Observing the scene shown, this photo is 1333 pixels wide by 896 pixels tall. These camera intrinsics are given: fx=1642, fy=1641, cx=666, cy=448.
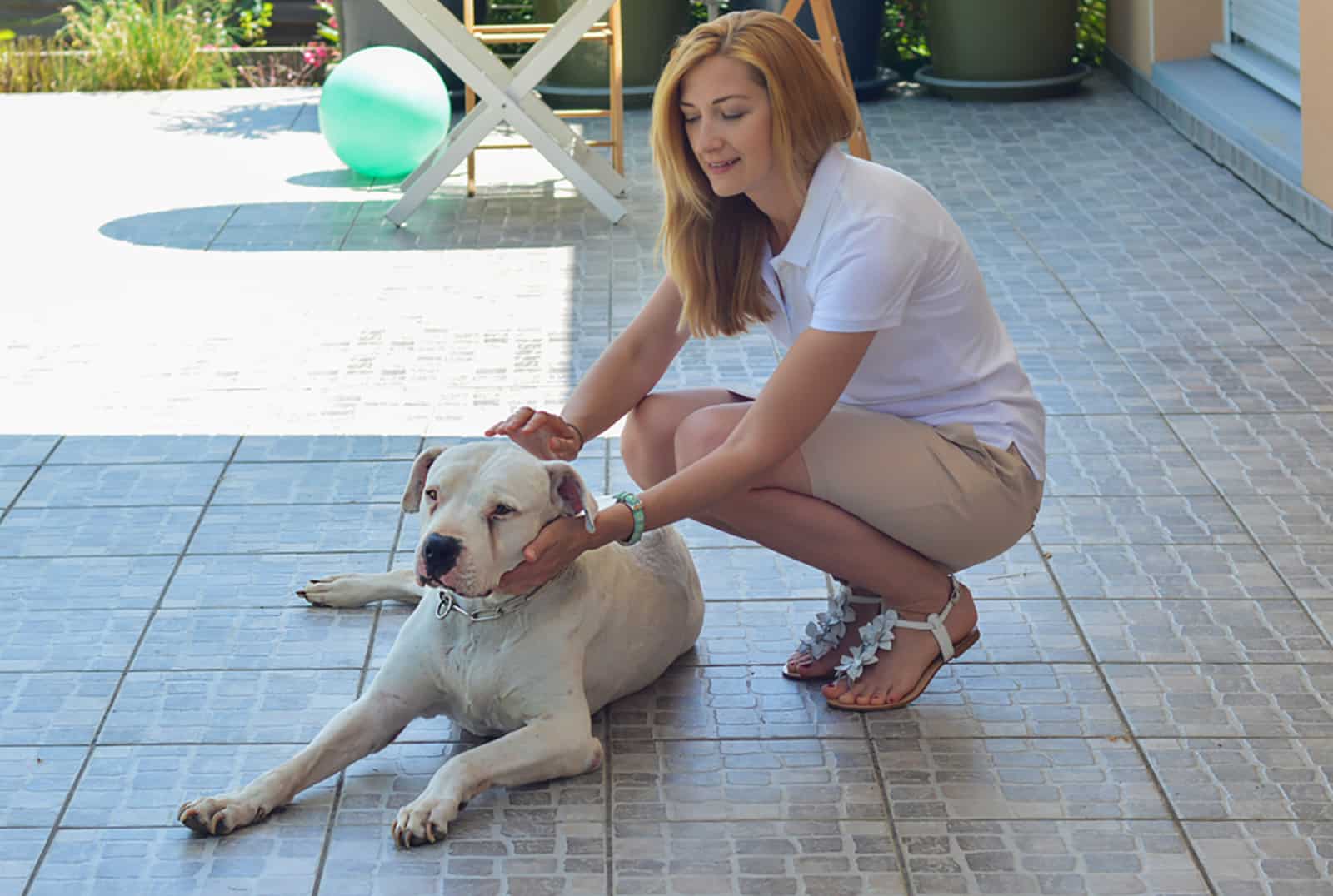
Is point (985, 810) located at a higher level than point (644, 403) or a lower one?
lower

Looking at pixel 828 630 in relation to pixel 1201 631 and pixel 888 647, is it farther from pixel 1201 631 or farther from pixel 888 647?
pixel 1201 631

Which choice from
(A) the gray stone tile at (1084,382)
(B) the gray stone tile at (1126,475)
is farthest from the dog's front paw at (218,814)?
(A) the gray stone tile at (1084,382)

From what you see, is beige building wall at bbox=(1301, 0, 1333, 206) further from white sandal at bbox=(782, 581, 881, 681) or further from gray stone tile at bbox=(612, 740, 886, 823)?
gray stone tile at bbox=(612, 740, 886, 823)

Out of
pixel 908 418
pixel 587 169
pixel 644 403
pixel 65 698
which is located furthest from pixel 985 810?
pixel 587 169

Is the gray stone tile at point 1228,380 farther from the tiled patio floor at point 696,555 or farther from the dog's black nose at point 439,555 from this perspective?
the dog's black nose at point 439,555

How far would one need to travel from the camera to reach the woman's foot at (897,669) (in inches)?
122

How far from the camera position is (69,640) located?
11.2ft

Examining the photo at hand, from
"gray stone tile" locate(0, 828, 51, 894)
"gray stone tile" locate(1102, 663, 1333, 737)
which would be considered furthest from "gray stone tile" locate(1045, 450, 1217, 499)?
"gray stone tile" locate(0, 828, 51, 894)

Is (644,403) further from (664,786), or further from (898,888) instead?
(898,888)

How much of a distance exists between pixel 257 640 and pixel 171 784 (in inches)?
22.4

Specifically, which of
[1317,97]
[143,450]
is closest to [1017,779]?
[143,450]

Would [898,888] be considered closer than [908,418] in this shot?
Yes

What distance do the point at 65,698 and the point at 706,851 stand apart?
1341 millimetres

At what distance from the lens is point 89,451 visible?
4457mm
